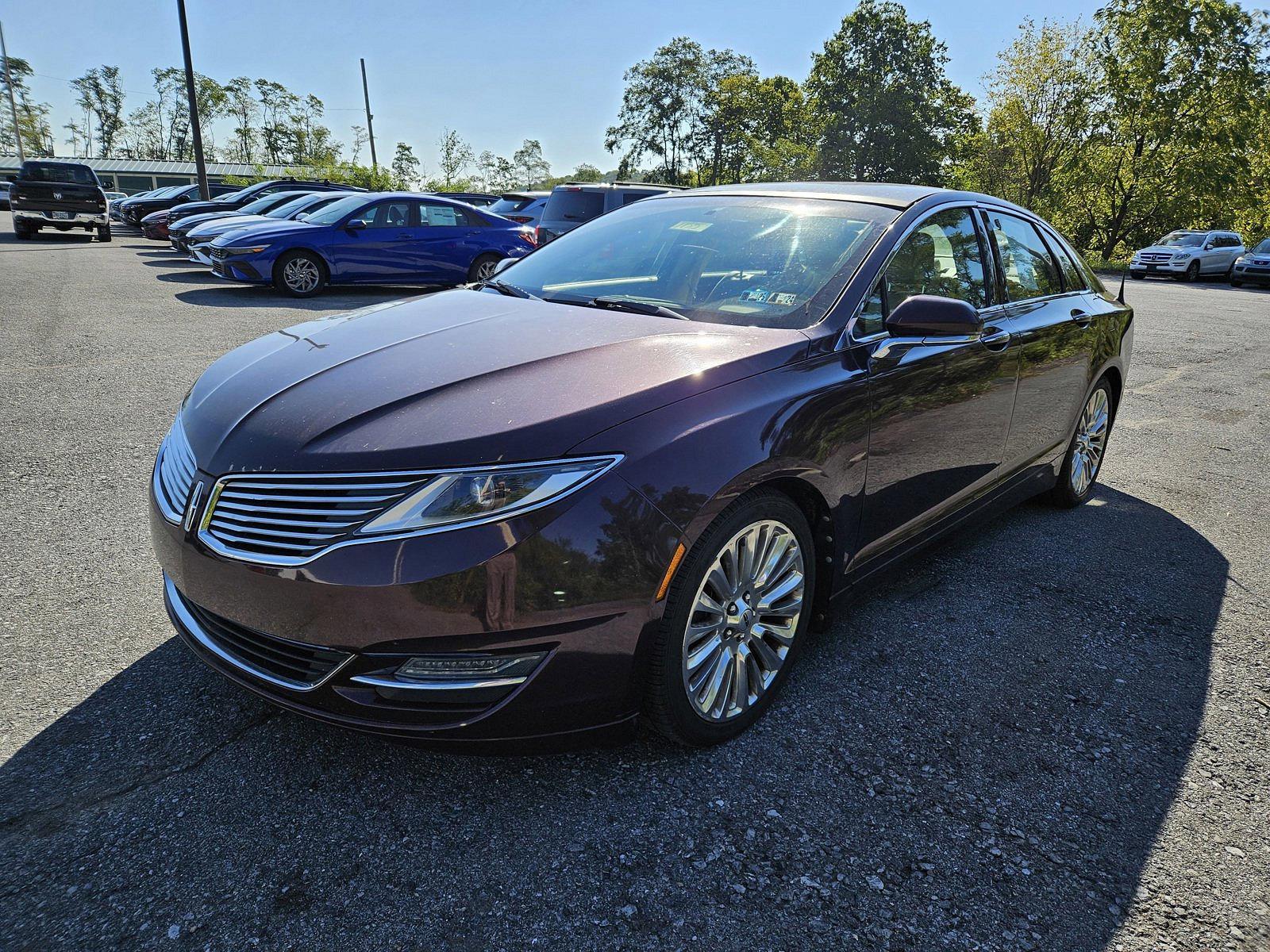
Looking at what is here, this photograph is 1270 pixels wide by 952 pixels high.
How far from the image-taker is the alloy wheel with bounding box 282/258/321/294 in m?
12.5

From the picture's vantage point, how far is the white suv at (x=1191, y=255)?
2794cm

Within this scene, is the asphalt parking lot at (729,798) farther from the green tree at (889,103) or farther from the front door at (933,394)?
the green tree at (889,103)

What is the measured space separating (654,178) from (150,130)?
56.8 meters

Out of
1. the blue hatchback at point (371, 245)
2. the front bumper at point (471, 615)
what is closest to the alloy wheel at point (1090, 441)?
the front bumper at point (471, 615)

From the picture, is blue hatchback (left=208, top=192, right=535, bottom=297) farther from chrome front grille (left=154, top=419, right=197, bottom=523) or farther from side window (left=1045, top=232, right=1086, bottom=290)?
chrome front grille (left=154, top=419, right=197, bottom=523)

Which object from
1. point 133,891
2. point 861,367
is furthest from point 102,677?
point 861,367

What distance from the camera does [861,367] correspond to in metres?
2.82

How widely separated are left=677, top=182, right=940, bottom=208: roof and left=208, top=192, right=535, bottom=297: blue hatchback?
32.4 feet

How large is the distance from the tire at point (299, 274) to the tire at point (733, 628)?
1165cm

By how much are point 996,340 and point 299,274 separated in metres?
11.3

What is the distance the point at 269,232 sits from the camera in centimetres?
1243

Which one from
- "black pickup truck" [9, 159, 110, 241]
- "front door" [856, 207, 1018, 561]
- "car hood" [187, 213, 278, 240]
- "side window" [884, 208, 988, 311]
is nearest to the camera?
"front door" [856, 207, 1018, 561]

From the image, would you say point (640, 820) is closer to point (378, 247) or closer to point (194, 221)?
point (378, 247)

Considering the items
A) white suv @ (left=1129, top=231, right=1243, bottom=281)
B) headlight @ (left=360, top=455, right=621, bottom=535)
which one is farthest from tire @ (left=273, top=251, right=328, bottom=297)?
white suv @ (left=1129, top=231, right=1243, bottom=281)
